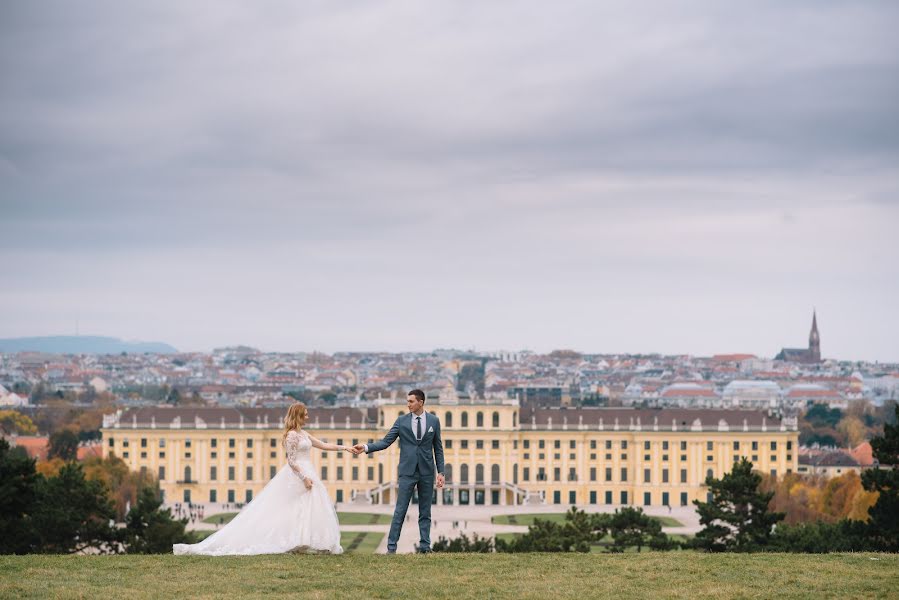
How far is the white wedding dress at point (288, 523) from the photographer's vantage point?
18.0 m

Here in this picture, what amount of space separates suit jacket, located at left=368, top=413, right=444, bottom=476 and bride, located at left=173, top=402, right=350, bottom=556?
0.89 meters

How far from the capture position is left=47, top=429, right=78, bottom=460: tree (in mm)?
86806

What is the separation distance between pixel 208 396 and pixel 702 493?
3960 inches

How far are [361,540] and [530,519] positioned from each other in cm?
1526

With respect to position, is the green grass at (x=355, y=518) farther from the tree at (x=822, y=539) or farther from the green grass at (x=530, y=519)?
the tree at (x=822, y=539)

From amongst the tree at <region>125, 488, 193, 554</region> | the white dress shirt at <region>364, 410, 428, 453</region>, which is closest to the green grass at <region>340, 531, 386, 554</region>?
the tree at <region>125, 488, 193, 554</region>

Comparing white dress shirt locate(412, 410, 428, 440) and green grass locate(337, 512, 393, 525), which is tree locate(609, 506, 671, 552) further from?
white dress shirt locate(412, 410, 428, 440)

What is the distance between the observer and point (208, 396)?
178m

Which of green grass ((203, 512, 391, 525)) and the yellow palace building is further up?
the yellow palace building

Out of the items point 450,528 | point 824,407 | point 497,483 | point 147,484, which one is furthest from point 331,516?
point 824,407

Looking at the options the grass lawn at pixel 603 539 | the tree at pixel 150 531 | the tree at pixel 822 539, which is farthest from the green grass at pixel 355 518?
the tree at pixel 822 539

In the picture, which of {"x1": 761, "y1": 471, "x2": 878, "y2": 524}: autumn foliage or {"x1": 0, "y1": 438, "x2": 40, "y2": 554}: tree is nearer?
{"x1": 0, "y1": 438, "x2": 40, "y2": 554}: tree

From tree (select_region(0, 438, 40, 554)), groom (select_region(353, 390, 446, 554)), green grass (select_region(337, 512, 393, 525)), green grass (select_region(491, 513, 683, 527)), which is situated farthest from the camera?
green grass (select_region(491, 513, 683, 527))

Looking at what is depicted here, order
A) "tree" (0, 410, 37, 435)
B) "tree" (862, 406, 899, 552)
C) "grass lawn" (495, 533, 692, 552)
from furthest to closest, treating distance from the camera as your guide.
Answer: "tree" (0, 410, 37, 435) < "grass lawn" (495, 533, 692, 552) < "tree" (862, 406, 899, 552)
